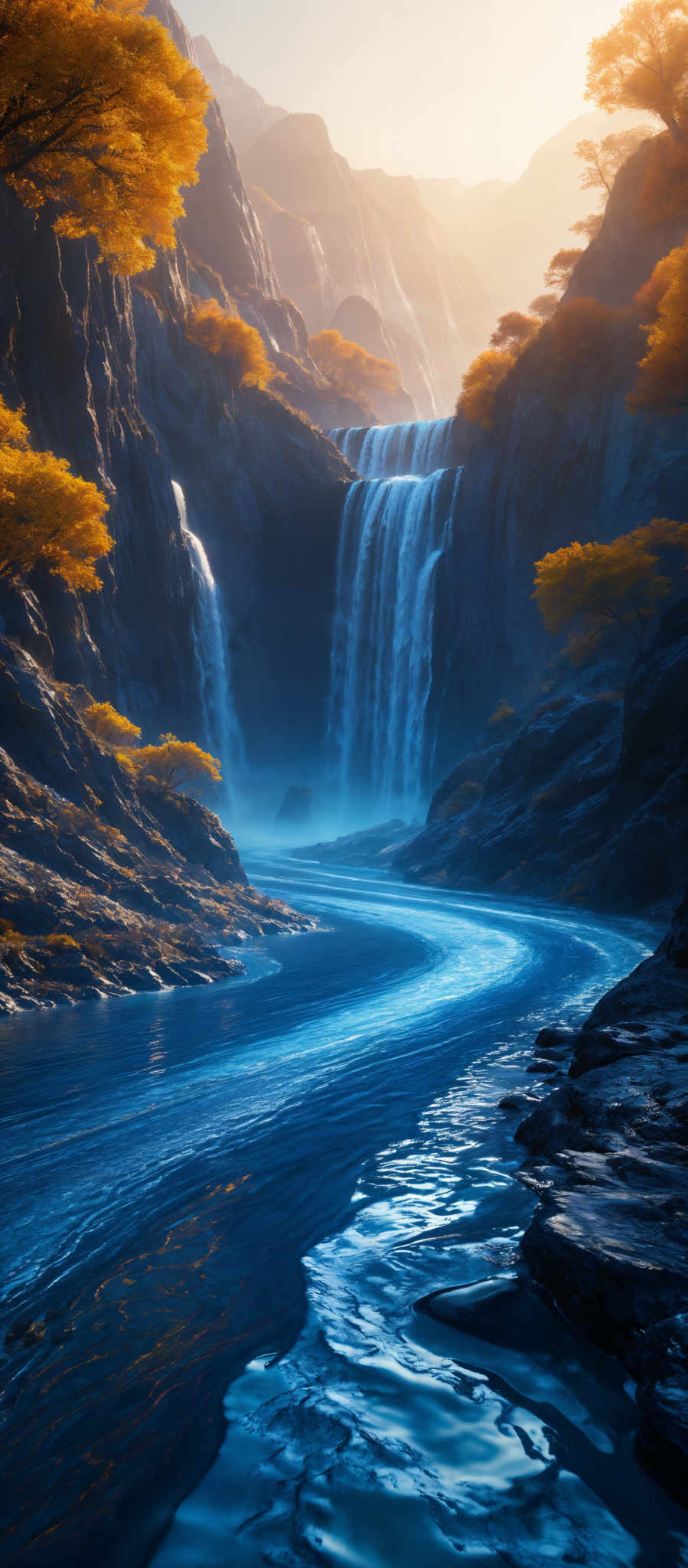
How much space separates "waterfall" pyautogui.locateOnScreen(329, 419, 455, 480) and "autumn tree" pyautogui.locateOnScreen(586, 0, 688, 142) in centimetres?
1910

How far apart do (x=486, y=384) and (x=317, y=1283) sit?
53.8 metres

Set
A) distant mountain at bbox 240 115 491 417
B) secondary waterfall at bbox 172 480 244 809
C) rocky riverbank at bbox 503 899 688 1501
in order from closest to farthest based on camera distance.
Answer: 1. rocky riverbank at bbox 503 899 688 1501
2. secondary waterfall at bbox 172 480 244 809
3. distant mountain at bbox 240 115 491 417

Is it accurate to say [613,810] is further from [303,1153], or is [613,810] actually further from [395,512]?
[395,512]

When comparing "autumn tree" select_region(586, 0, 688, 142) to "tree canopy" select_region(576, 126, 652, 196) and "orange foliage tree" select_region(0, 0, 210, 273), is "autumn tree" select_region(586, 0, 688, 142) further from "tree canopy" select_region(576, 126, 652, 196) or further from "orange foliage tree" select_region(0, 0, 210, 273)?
"orange foliage tree" select_region(0, 0, 210, 273)

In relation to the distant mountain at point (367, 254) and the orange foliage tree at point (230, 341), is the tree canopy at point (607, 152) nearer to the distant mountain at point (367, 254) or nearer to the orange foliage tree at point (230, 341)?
the orange foliage tree at point (230, 341)

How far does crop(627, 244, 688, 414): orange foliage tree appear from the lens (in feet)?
91.8

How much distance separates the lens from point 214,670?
4984 cm

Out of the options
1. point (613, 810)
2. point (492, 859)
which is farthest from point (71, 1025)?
point (492, 859)

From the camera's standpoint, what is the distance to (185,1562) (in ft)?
8.80

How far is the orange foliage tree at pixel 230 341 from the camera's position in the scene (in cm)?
5122

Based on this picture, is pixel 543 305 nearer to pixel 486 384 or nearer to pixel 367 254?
pixel 486 384

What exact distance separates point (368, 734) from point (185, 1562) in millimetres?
52384

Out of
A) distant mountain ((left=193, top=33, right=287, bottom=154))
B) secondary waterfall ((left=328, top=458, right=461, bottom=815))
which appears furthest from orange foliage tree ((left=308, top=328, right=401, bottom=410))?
distant mountain ((left=193, top=33, right=287, bottom=154))

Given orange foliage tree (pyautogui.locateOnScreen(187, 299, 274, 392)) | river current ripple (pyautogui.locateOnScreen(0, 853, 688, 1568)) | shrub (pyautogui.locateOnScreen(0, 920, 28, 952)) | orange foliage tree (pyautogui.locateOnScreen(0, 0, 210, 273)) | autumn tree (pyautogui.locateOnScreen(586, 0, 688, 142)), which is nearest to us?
river current ripple (pyautogui.locateOnScreen(0, 853, 688, 1568))
